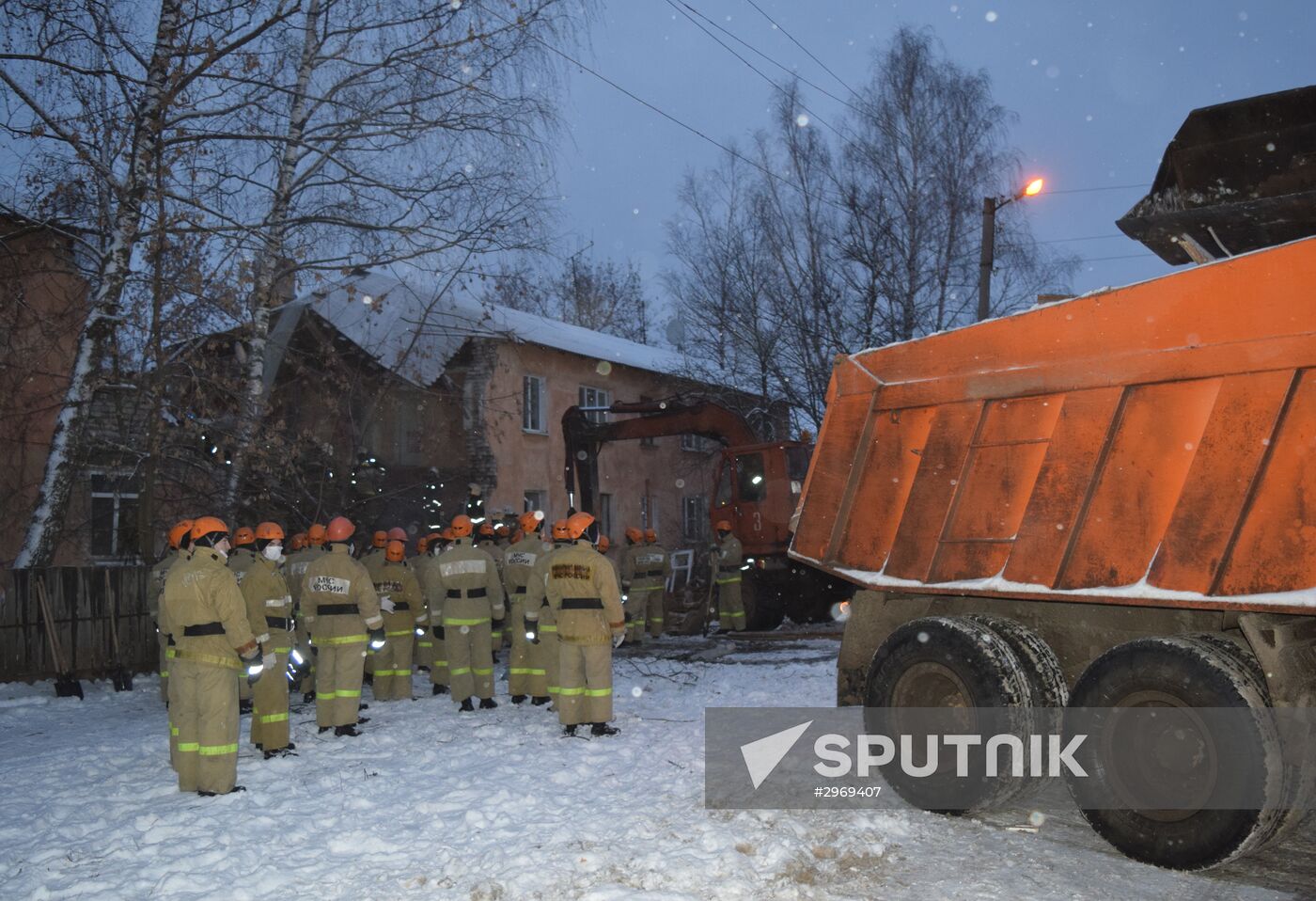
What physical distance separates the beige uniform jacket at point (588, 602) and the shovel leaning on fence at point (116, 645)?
7040 mm

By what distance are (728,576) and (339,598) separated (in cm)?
891

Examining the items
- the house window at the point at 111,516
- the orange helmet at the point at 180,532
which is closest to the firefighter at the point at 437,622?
the orange helmet at the point at 180,532

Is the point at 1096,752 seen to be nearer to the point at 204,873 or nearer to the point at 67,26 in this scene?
the point at 204,873

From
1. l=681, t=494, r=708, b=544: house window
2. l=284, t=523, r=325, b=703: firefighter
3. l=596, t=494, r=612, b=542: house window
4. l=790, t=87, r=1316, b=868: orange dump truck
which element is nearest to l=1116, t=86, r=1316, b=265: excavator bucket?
l=790, t=87, r=1316, b=868: orange dump truck

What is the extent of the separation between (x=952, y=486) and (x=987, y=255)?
482 inches

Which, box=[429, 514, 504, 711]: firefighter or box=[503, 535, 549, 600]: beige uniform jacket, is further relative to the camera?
box=[503, 535, 549, 600]: beige uniform jacket

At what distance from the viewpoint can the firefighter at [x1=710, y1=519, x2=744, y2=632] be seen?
1686cm

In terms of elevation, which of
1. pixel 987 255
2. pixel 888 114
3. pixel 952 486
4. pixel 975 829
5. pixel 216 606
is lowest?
pixel 975 829

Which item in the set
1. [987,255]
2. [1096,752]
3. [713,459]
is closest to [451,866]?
[1096,752]

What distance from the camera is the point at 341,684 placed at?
912 centimetres

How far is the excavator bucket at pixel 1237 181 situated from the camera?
243 inches

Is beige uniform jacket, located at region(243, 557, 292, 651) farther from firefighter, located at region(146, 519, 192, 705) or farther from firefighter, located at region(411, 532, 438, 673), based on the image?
firefighter, located at region(411, 532, 438, 673)

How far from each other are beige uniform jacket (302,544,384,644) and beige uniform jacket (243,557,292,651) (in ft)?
0.77

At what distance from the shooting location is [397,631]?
11352mm
